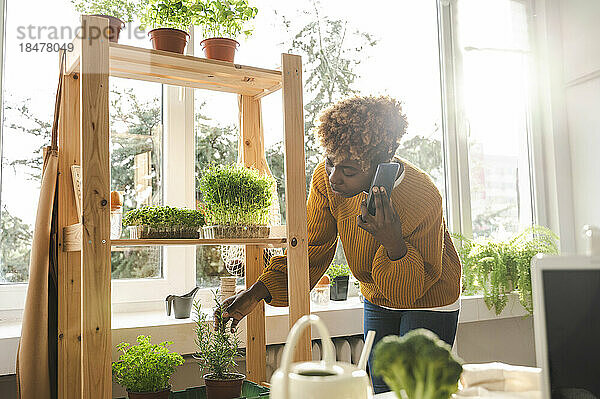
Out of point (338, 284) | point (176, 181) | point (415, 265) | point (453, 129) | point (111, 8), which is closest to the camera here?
point (415, 265)

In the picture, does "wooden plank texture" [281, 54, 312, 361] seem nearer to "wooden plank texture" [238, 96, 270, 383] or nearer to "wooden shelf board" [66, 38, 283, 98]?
"wooden shelf board" [66, 38, 283, 98]

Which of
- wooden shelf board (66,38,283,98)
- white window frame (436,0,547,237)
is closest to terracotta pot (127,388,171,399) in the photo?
wooden shelf board (66,38,283,98)

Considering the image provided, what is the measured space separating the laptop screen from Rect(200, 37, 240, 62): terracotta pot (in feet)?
4.63

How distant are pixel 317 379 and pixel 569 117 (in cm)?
306

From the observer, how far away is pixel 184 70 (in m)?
1.87

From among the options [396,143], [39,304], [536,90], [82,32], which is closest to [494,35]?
[536,90]

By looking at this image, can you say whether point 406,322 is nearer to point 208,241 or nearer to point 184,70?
point 208,241

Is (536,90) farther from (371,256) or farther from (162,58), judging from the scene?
(162,58)

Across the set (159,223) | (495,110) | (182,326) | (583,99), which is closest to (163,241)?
(159,223)

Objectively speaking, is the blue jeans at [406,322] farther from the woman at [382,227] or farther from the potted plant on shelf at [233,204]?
the potted plant on shelf at [233,204]

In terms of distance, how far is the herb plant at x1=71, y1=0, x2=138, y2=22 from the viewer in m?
2.18

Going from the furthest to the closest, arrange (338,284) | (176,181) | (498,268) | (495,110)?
(495,110) → (498,268) → (338,284) → (176,181)

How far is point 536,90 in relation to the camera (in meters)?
3.40

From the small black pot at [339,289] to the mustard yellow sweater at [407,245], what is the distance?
0.49m
